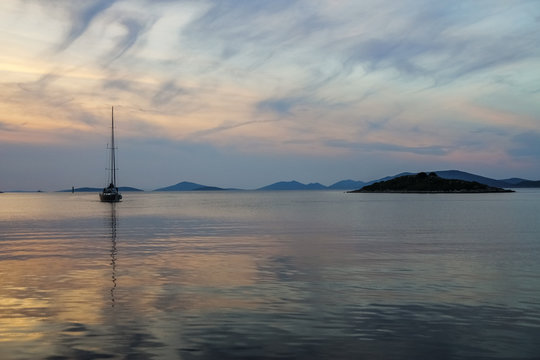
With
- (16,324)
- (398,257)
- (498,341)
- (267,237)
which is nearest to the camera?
(498,341)

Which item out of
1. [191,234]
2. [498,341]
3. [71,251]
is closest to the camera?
[498,341]

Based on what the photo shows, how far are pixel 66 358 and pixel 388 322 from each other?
9.65 meters

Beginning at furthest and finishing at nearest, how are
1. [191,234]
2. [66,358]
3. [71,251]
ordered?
1. [191,234]
2. [71,251]
3. [66,358]

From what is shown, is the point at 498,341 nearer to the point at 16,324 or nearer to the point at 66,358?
the point at 66,358

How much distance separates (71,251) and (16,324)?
840 inches

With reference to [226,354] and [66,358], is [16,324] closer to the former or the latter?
[66,358]

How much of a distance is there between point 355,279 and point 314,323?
27.8ft

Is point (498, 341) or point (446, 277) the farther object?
point (446, 277)

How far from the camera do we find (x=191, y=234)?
168 feet

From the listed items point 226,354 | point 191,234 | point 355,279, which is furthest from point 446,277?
point 191,234

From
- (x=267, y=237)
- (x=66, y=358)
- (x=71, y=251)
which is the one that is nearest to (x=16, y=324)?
(x=66, y=358)

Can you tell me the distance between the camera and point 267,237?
4784 cm

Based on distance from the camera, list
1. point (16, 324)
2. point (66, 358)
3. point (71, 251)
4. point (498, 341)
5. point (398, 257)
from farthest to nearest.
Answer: point (71, 251) < point (398, 257) < point (16, 324) < point (498, 341) < point (66, 358)

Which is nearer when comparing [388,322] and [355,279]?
[388,322]
